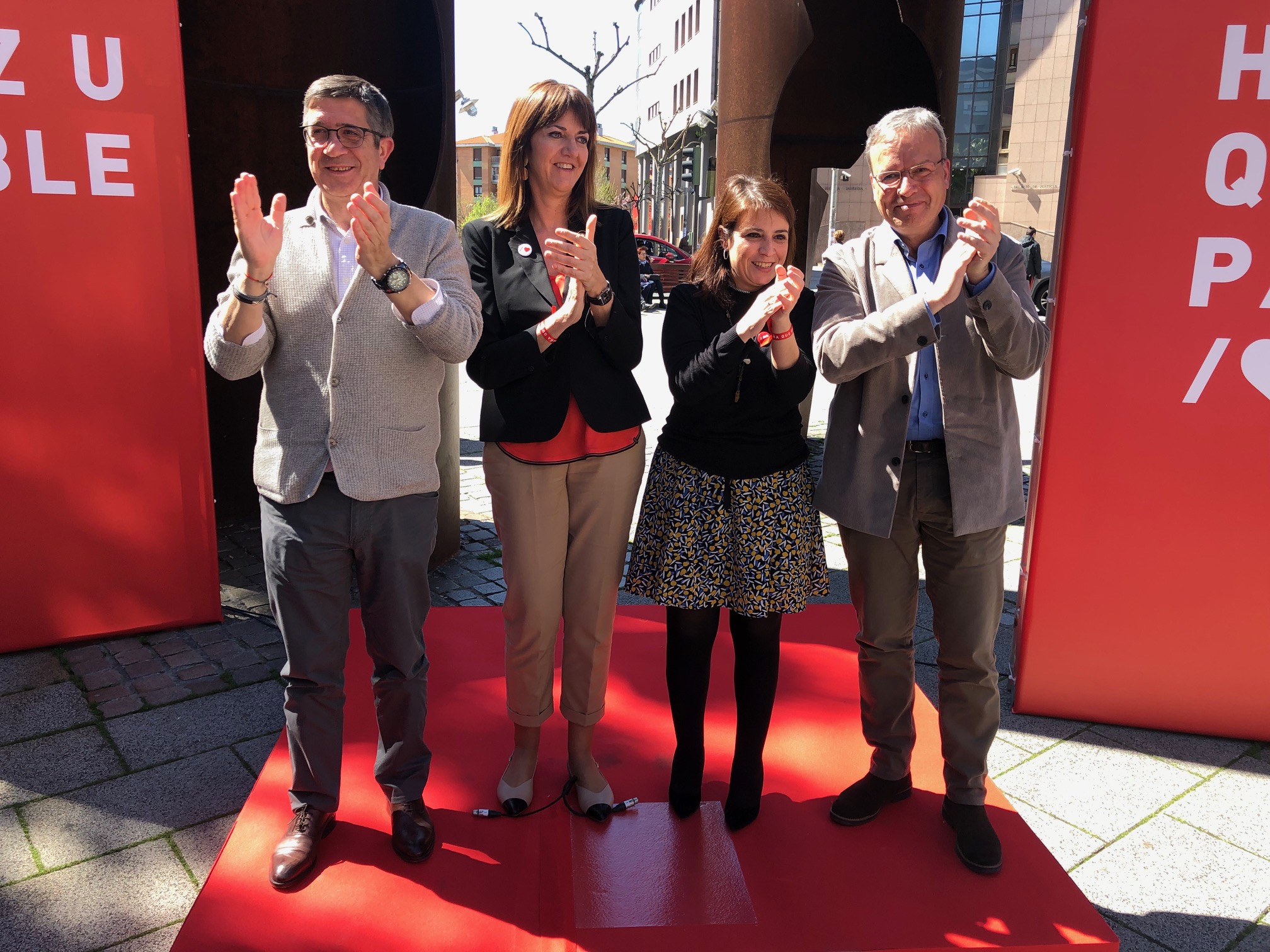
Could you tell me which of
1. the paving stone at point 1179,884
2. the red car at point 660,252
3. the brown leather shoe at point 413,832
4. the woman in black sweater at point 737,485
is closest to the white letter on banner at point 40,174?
the woman in black sweater at point 737,485

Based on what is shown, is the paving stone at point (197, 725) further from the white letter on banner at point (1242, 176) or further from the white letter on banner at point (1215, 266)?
the white letter on banner at point (1242, 176)

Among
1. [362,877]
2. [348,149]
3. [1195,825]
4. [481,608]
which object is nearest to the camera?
[348,149]

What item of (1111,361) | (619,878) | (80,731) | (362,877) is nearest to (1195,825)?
(1111,361)

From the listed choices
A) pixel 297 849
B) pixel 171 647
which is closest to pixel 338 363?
pixel 297 849

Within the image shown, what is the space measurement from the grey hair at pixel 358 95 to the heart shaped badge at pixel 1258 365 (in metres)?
2.89

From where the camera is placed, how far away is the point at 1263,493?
3.35 m

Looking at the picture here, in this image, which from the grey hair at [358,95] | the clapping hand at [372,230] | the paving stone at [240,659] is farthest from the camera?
the paving stone at [240,659]

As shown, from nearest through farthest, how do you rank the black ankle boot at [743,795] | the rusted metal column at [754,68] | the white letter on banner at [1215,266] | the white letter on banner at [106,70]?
the black ankle boot at [743,795], the white letter on banner at [1215,266], the white letter on banner at [106,70], the rusted metal column at [754,68]

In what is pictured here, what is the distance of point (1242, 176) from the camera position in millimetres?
3176

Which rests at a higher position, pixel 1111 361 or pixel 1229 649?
pixel 1111 361

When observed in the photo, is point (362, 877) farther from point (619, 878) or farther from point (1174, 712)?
point (1174, 712)

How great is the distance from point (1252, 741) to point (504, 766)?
2752 millimetres

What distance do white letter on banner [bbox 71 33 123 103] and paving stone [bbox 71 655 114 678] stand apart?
2256 millimetres

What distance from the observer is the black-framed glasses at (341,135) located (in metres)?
2.34
